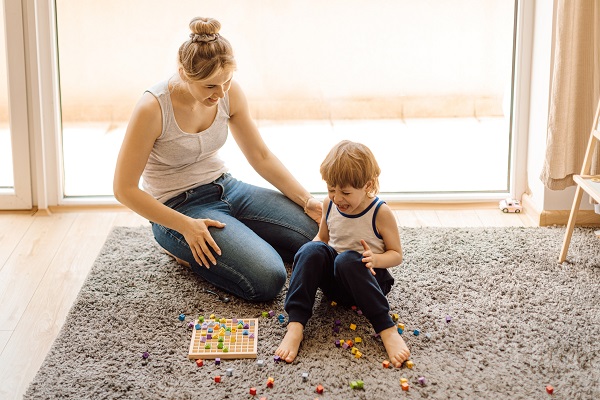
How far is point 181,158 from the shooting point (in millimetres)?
2709

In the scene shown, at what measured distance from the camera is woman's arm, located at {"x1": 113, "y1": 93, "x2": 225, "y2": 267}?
8.33 ft

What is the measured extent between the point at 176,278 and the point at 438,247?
3.08ft

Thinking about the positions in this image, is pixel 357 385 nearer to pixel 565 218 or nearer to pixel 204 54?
pixel 204 54

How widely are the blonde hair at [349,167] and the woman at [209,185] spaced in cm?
40

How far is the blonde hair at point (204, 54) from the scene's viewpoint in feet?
7.82

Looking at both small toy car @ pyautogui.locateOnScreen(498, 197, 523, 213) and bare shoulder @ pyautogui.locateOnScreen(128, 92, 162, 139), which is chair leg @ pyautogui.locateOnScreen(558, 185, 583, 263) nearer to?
small toy car @ pyautogui.locateOnScreen(498, 197, 523, 213)

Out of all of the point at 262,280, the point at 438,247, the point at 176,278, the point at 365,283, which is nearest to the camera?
the point at 365,283

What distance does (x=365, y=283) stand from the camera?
2303mm

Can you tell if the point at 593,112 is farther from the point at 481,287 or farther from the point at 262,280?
the point at 262,280

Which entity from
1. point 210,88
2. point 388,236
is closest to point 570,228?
point 388,236

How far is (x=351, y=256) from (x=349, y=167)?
25cm

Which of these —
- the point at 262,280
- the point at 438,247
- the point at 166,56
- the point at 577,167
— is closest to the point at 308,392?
the point at 262,280

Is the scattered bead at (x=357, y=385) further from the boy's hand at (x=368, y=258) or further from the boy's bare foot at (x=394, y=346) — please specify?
the boy's hand at (x=368, y=258)

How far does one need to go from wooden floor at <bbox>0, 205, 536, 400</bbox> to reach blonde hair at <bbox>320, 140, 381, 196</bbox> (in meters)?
0.93
